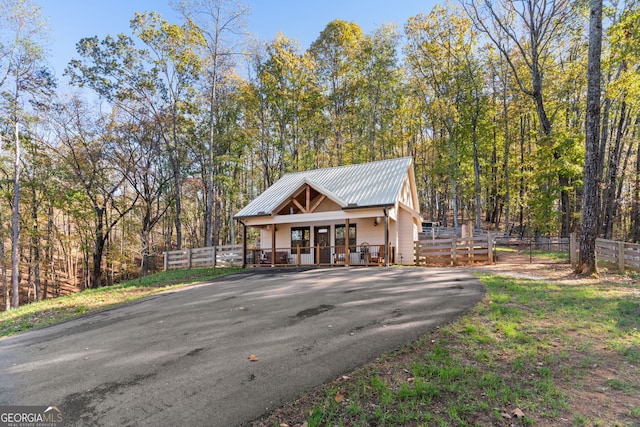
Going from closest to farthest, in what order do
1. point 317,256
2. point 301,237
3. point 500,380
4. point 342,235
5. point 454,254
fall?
point 500,380 → point 454,254 → point 317,256 → point 342,235 → point 301,237

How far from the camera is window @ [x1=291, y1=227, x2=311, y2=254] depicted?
55.1ft

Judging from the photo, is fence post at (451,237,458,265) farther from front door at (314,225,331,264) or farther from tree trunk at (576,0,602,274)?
front door at (314,225,331,264)

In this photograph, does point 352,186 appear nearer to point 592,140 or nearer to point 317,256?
point 317,256

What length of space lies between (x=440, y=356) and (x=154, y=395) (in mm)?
3573

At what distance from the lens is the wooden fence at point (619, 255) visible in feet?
32.2

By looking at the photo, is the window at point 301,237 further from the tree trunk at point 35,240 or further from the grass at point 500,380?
the tree trunk at point 35,240

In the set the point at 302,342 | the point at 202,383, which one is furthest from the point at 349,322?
the point at 202,383

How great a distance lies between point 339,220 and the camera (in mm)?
15953

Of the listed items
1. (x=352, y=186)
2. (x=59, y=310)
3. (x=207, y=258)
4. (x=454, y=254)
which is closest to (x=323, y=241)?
(x=352, y=186)

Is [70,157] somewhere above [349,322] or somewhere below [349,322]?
above

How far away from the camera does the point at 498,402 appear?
3074mm

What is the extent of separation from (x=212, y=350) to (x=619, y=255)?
12.9 meters

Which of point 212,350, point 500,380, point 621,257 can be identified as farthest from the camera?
point 621,257

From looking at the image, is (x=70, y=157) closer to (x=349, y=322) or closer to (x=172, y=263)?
(x=172, y=263)
